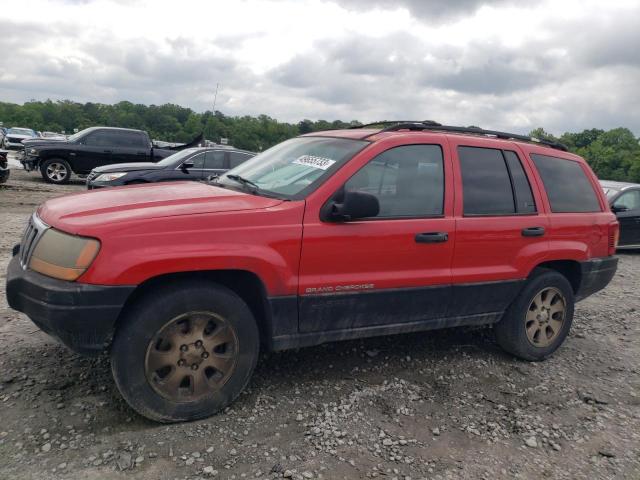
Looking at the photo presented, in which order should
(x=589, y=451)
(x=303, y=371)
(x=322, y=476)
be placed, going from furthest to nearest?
(x=303, y=371) → (x=589, y=451) → (x=322, y=476)

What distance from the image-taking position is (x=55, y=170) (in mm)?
14641

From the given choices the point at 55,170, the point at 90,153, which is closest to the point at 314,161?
the point at 90,153

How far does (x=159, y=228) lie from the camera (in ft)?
9.67

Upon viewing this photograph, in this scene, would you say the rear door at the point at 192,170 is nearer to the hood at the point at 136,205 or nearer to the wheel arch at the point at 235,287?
the hood at the point at 136,205

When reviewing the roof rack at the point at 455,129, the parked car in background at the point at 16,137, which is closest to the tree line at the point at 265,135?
the parked car in background at the point at 16,137

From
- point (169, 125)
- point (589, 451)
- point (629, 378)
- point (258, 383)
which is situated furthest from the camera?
point (169, 125)

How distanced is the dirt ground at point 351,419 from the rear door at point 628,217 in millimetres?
6574

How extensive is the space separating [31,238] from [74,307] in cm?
67

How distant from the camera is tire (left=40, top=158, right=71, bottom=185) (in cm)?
1455

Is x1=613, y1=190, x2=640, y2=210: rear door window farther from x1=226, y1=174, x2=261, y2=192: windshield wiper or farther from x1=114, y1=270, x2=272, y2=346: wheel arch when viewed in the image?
x1=114, y1=270, x2=272, y2=346: wheel arch

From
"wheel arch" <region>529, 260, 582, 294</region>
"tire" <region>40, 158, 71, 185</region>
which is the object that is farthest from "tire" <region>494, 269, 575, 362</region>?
"tire" <region>40, 158, 71, 185</region>

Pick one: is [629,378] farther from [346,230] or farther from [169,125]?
[169,125]

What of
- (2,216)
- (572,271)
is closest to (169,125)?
(2,216)

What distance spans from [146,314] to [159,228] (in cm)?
48
